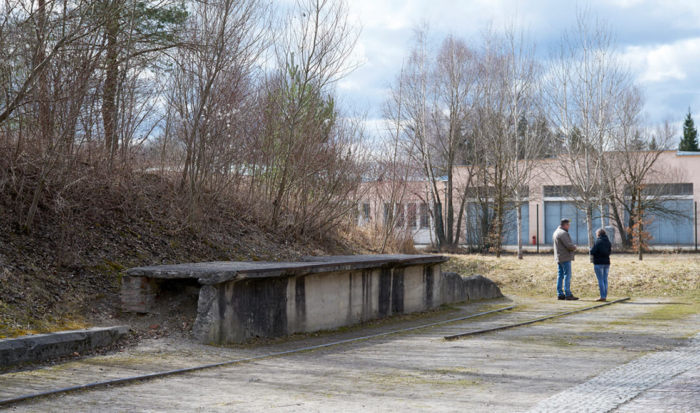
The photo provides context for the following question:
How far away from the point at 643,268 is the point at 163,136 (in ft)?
45.1

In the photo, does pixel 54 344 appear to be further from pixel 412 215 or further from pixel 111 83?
pixel 412 215

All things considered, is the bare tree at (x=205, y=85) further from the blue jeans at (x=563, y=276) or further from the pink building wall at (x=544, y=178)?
the pink building wall at (x=544, y=178)

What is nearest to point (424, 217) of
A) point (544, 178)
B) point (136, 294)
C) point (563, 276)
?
point (544, 178)

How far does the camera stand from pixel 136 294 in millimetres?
9547

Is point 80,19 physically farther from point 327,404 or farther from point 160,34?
point 327,404

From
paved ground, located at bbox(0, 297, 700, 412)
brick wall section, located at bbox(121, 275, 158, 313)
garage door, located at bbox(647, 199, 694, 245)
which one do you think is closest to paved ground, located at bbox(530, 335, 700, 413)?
paved ground, located at bbox(0, 297, 700, 412)

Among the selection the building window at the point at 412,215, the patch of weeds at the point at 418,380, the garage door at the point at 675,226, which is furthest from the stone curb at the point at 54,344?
the garage door at the point at 675,226

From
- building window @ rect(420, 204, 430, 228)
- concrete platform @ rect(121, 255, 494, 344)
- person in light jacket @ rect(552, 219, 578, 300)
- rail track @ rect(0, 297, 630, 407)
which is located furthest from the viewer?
building window @ rect(420, 204, 430, 228)

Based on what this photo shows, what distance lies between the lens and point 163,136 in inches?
652

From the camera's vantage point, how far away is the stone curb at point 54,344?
727 centimetres

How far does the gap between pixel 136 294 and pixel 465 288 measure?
9.13m

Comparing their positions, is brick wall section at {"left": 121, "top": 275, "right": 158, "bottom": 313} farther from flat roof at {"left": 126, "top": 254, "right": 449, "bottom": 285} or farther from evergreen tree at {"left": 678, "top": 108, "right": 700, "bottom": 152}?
evergreen tree at {"left": 678, "top": 108, "right": 700, "bottom": 152}

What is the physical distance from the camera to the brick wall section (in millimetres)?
9539

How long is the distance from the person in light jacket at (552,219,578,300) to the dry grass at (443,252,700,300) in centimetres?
174
